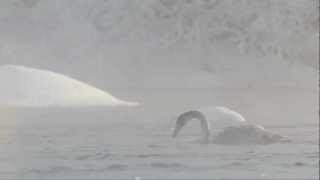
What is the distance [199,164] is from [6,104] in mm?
12879

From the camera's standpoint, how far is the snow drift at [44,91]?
89.2ft

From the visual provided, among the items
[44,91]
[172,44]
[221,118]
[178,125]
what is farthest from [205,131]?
[172,44]

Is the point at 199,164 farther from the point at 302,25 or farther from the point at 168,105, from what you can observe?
the point at 302,25

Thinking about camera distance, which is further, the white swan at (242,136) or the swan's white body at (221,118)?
the swan's white body at (221,118)

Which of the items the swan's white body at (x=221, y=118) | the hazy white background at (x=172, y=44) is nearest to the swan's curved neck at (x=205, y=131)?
the swan's white body at (x=221, y=118)

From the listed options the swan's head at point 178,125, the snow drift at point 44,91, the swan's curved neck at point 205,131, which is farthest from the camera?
the snow drift at point 44,91

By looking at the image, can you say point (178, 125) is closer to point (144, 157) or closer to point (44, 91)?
point (144, 157)

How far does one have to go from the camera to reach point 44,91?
92.0 ft

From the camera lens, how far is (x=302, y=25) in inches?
1345

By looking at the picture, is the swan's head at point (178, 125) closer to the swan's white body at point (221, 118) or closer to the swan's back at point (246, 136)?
the swan's back at point (246, 136)

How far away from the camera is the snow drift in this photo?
89.2 feet

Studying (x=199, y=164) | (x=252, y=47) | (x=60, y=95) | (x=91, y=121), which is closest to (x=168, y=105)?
(x=60, y=95)

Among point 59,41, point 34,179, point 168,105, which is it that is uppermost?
point 59,41

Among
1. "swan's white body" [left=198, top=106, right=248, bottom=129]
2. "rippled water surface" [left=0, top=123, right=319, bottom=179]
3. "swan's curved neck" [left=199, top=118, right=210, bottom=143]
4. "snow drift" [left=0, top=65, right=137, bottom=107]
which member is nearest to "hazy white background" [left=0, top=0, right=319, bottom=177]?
"snow drift" [left=0, top=65, right=137, bottom=107]
